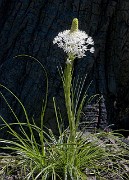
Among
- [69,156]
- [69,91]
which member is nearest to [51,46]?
[69,91]

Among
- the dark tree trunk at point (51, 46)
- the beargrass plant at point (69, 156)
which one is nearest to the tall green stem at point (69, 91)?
the beargrass plant at point (69, 156)

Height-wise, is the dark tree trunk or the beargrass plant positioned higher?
the dark tree trunk

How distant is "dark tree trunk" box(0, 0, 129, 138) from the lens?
5879 mm

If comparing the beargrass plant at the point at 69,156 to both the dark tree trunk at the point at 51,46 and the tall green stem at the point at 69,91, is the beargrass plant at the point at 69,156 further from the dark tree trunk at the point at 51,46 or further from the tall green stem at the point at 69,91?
the dark tree trunk at the point at 51,46

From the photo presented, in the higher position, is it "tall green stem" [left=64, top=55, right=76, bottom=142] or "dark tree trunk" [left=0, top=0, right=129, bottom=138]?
"dark tree trunk" [left=0, top=0, right=129, bottom=138]

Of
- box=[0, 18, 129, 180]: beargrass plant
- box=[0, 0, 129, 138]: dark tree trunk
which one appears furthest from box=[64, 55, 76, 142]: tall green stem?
box=[0, 0, 129, 138]: dark tree trunk

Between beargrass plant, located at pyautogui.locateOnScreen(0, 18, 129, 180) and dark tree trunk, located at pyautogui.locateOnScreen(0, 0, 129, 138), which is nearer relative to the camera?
beargrass plant, located at pyautogui.locateOnScreen(0, 18, 129, 180)

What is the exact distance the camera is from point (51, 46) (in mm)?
5914

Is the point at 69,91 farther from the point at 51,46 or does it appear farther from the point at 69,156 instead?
the point at 51,46

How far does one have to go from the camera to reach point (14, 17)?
20.1 feet

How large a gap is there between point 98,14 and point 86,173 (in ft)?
7.31

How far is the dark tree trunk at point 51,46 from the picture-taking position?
19.3 feet

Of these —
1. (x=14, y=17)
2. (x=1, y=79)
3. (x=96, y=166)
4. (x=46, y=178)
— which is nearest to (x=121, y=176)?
(x=96, y=166)

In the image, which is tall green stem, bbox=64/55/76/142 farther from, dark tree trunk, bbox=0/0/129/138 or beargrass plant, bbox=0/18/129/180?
dark tree trunk, bbox=0/0/129/138
